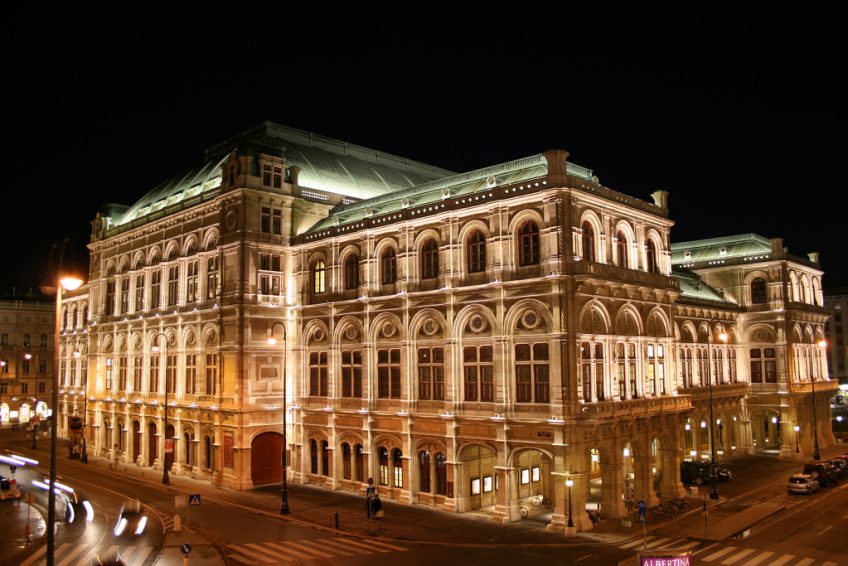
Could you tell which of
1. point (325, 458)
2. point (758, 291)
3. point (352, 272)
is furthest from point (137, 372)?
point (758, 291)

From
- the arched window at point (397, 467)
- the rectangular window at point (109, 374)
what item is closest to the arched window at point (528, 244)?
the arched window at point (397, 467)

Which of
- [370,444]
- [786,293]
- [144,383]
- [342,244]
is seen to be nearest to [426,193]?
[342,244]

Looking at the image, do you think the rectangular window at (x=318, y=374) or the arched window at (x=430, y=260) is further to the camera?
the rectangular window at (x=318, y=374)

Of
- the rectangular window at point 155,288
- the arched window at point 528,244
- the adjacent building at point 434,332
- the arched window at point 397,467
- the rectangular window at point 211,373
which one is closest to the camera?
the adjacent building at point 434,332

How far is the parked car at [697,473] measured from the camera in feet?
166

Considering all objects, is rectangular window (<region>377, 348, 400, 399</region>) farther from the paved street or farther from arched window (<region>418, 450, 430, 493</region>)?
the paved street

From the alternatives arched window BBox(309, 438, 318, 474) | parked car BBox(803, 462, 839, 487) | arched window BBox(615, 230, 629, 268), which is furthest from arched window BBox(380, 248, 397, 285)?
parked car BBox(803, 462, 839, 487)

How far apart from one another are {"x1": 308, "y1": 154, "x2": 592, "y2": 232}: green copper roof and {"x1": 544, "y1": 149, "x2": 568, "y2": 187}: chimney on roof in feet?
4.47

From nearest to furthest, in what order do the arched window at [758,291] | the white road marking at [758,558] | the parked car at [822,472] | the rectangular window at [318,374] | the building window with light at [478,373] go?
1. the white road marking at [758,558]
2. the building window with light at [478,373]
3. the parked car at [822,472]
4. the rectangular window at [318,374]
5. the arched window at [758,291]

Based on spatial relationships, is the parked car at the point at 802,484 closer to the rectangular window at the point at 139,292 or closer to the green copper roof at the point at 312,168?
the green copper roof at the point at 312,168

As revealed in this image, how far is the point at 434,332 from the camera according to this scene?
4528cm

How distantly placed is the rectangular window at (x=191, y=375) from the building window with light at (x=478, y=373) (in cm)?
2591

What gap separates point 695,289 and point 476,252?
3189 cm

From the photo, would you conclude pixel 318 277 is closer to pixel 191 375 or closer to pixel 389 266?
pixel 389 266
